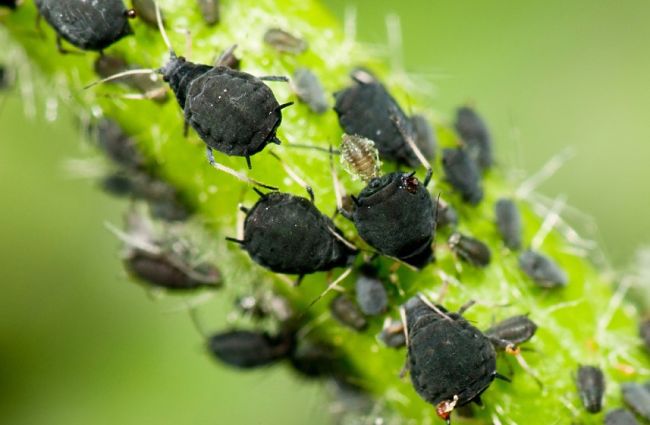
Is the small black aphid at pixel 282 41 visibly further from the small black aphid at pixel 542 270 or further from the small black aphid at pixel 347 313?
the small black aphid at pixel 542 270

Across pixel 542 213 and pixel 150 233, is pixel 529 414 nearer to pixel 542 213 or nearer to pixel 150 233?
pixel 542 213

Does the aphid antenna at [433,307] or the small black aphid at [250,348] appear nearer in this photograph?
the aphid antenna at [433,307]

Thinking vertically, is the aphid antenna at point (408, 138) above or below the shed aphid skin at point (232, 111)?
below

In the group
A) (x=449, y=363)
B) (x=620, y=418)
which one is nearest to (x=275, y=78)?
(x=449, y=363)

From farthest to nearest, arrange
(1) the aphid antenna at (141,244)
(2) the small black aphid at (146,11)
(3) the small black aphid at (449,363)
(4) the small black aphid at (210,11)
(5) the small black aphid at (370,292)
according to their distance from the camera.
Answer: (1) the aphid antenna at (141,244)
(4) the small black aphid at (210,11)
(2) the small black aphid at (146,11)
(5) the small black aphid at (370,292)
(3) the small black aphid at (449,363)

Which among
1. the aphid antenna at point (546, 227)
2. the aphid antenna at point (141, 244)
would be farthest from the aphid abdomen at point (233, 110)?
the aphid antenna at point (546, 227)

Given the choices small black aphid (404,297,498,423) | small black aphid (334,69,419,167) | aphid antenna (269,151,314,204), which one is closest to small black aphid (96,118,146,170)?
aphid antenna (269,151,314,204)

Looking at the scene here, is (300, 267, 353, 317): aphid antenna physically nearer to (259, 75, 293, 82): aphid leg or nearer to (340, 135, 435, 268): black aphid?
(340, 135, 435, 268): black aphid
